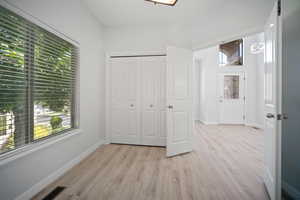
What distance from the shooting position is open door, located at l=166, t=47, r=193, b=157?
260cm

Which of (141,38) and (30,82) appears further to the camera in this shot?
(141,38)

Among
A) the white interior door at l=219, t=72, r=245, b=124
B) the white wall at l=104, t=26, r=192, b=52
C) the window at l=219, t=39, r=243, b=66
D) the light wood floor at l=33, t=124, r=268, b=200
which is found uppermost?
the window at l=219, t=39, r=243, b=66

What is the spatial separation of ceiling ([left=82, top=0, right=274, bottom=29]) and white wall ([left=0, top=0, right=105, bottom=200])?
0.40 meters

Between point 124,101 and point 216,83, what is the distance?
14.0ft

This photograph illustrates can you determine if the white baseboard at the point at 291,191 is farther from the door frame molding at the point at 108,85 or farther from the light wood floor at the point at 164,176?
the door frame molding at the point at 108,85

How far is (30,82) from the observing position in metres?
1.59

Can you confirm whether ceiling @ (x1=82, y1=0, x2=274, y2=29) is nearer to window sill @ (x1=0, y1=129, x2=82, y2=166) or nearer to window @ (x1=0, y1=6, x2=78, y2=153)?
window @ (x1=0, y1=6, x2=78, y2=153)

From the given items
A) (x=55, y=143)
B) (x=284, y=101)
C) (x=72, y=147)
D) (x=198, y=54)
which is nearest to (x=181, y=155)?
(x=284, y=101)

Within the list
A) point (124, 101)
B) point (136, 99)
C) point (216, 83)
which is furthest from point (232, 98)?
point (124, 101)

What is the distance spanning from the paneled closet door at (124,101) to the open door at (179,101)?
90 cm

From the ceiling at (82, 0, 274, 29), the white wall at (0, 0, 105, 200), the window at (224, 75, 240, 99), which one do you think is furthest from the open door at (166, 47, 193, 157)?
the window at (224, 75, 240, 99)

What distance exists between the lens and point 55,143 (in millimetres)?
1864

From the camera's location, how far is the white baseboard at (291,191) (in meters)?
1.51

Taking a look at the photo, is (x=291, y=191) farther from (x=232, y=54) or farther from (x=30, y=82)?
(x=232, y=54)
